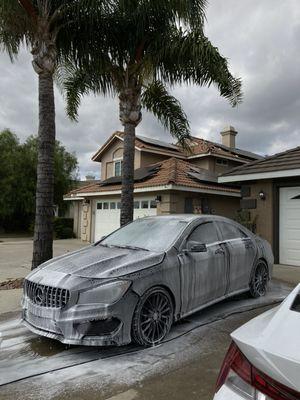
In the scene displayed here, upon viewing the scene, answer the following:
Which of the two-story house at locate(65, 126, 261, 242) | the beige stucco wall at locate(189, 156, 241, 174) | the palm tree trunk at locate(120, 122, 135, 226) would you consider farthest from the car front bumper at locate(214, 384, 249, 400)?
the beige stucco wall at locate(189, 156, 241, 174)

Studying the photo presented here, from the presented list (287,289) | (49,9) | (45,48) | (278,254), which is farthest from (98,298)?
(278,254)

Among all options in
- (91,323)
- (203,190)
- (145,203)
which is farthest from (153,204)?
(91,323)

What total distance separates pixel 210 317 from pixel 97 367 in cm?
236

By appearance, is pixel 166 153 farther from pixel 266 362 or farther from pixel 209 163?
pixel 266 362

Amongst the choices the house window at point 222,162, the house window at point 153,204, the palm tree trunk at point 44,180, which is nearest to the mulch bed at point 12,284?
the palm tree trunk at point 44,180

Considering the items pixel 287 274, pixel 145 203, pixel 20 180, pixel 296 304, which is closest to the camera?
pixel 296 304

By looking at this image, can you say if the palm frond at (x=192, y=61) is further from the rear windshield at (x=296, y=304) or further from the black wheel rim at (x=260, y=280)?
the rear windshield at (x=296, y=304)

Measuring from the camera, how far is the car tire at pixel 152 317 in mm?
4662

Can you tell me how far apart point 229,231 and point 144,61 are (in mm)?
5766

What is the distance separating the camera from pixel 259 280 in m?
7.33

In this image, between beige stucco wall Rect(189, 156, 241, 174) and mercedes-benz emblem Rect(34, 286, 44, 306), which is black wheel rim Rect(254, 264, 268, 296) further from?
beige stucco wall Rect(189, 156, 241, 174)

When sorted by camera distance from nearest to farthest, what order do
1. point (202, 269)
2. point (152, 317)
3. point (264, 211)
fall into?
point (152, 317) → point (202, 269) → point (264, 211)

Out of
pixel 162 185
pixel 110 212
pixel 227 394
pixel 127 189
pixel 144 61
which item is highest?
pixel 144 61

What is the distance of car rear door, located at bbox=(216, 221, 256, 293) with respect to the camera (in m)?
6.51
